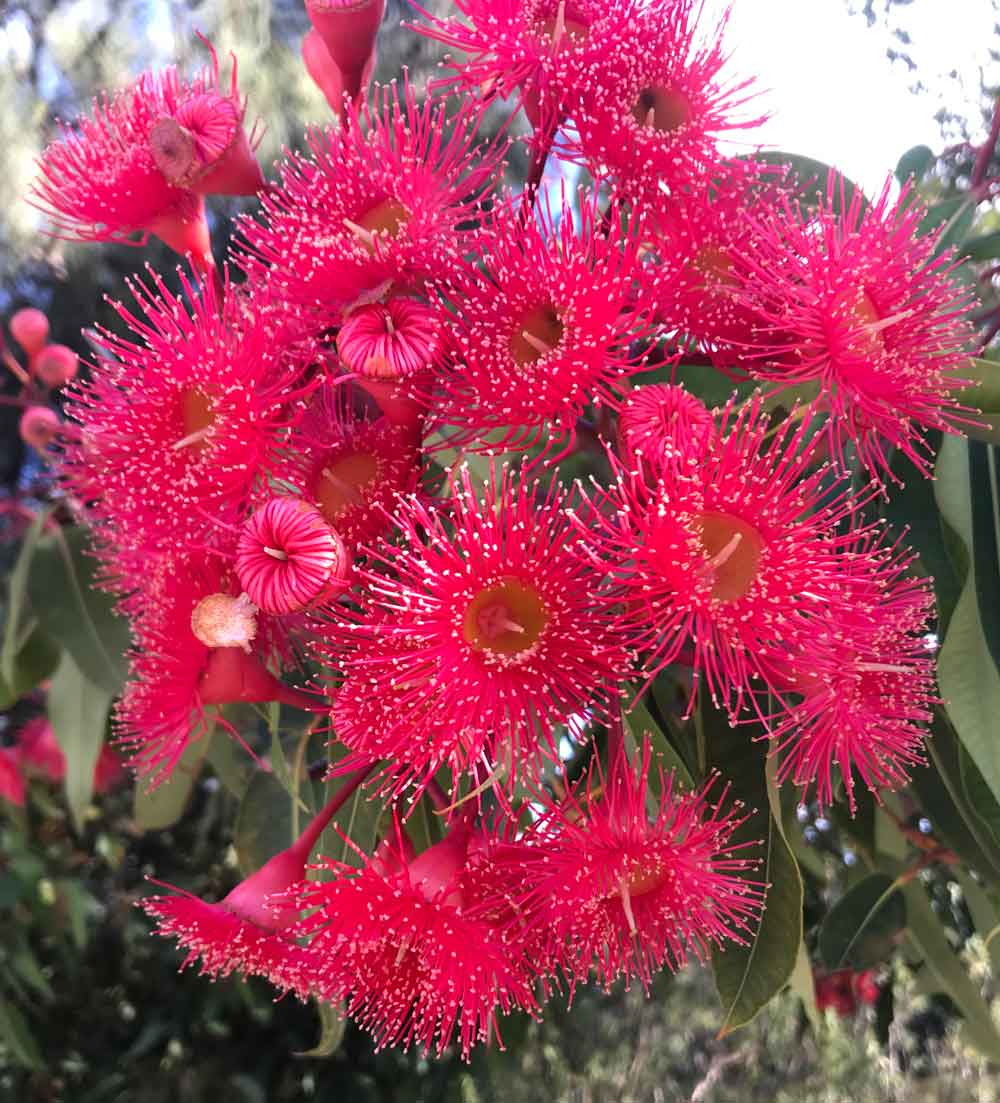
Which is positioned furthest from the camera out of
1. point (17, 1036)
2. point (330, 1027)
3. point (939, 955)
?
point (17, 1036)

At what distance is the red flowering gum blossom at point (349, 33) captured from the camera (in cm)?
66

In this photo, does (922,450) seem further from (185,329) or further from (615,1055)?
(615,1055)

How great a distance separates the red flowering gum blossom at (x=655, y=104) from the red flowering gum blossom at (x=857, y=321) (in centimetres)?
7

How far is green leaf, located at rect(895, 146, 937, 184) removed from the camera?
0.89 m

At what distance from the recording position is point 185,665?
641mm

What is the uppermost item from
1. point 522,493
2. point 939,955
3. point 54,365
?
point 522,493

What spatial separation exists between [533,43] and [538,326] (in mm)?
193

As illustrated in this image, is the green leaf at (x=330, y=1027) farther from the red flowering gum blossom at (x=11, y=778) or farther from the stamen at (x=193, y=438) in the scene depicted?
the red flowering gum blossom at (x=11, y=778)

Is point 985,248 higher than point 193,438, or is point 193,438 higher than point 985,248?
point 985,248

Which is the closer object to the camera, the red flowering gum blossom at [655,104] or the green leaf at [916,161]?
the red flowering gum blossom at [655,104]

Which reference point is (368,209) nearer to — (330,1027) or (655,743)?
(655,743)

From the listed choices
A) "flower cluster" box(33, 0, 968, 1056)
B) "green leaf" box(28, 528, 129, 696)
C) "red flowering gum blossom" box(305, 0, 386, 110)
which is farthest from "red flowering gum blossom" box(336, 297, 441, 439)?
"green leaf" box(28, 528, 129, 696)

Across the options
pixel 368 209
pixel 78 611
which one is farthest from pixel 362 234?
pixel 78 611

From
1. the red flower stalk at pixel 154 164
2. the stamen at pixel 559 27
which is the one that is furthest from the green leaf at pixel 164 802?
the stamen at pixel 559 27
